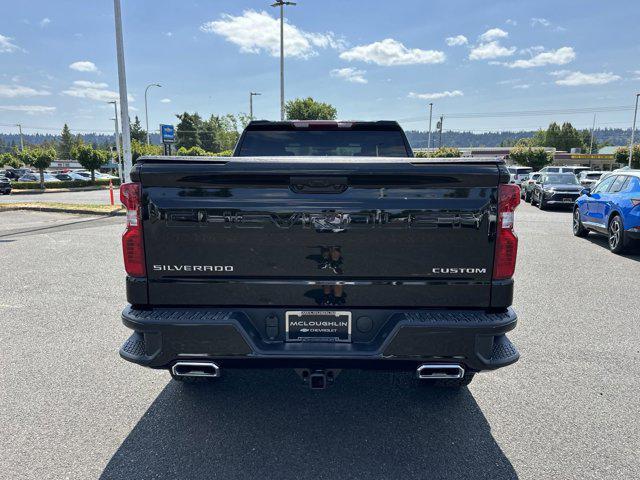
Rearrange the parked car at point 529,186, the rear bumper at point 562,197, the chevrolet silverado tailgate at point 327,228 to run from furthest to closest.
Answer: the parked car at point 529,186 → the rear bumper at point 562,197 → the chevrolet silverado tailgate at point 327,228

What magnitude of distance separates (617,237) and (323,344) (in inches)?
374

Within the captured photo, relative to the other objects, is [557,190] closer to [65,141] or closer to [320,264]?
[320,264]

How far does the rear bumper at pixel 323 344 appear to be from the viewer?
2.59 m

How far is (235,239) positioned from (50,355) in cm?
296

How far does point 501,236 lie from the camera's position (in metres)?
2.61

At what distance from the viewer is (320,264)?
263cm

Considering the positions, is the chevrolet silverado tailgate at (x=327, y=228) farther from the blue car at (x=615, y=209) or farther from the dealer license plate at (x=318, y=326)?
the blue car at (x=615, y=209)

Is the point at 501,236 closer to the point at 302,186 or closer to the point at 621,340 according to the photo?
the point at 302,186

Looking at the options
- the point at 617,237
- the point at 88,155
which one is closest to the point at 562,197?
the point at 617,237

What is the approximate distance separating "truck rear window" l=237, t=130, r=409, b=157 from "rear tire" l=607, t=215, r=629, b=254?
7.43 m

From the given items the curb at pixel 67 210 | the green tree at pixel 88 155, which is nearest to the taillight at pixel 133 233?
the curb at pixel 67 210

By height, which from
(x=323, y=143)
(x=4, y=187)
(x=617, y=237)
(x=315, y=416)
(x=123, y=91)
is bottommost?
(x=4, y=187)

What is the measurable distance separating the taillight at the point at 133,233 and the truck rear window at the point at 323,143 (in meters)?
2.00

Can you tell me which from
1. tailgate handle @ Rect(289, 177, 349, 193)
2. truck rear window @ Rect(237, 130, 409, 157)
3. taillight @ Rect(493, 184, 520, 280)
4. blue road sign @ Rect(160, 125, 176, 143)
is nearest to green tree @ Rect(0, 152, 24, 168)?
blue road sign @ Rect(160, 125, 176, 143)
